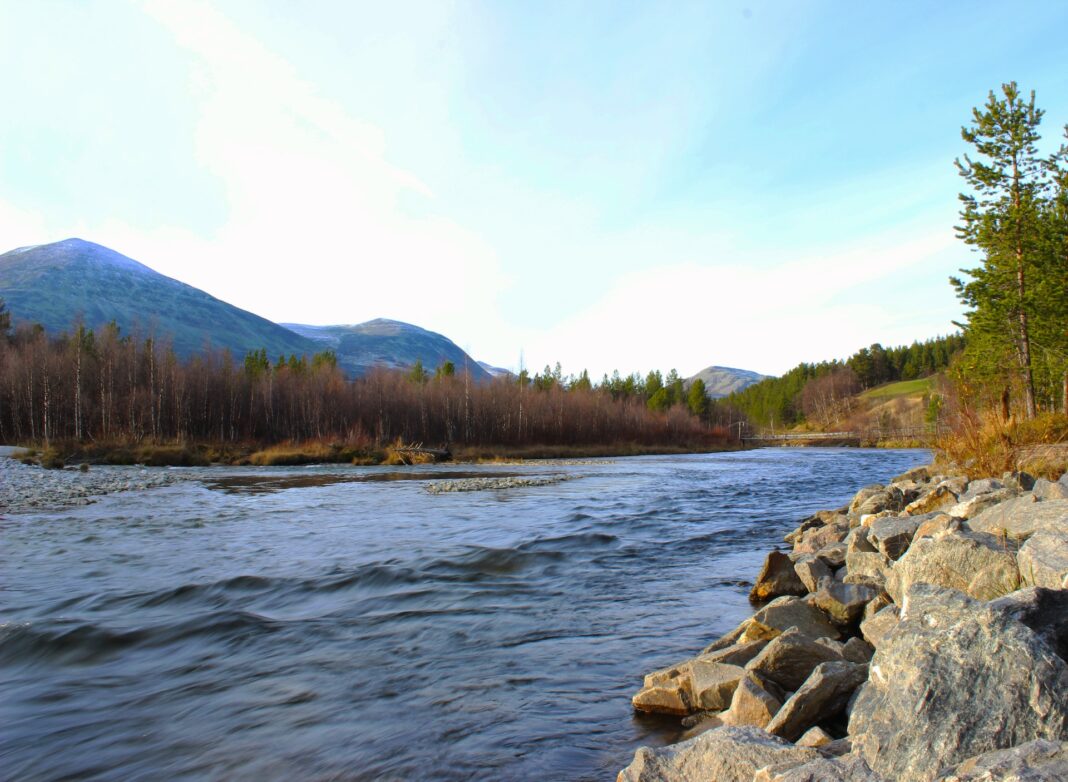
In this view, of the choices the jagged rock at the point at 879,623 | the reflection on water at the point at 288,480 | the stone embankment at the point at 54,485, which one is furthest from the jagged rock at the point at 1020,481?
the reflection on water at the point at 288,480

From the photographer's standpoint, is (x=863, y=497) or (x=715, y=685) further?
(x=863, y=497)

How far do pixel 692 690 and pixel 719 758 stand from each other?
166 centimetres

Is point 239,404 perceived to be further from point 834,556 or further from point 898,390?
point 898,390

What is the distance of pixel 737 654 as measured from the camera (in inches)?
203

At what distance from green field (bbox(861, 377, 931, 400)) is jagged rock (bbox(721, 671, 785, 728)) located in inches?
6000

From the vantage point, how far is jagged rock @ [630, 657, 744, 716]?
4785 millimetres

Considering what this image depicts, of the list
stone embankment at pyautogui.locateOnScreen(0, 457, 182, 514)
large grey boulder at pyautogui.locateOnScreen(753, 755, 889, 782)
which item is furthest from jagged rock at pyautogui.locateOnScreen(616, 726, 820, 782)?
stone embankment at pyautogui.locateOnScreen(0, 457, 182, 514)

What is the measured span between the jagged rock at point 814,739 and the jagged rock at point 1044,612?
1080 millimetres

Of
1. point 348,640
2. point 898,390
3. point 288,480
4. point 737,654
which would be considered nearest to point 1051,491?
point 737,654

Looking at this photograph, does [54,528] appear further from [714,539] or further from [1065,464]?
[1065,464]

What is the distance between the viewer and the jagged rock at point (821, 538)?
32.9 ft

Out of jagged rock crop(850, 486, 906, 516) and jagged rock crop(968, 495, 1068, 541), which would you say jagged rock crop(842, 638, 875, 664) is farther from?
jagged rock crop(850, 486, 906, 516)

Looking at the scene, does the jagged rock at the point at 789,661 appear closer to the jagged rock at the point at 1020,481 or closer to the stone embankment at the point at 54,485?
the jagged rock at the point at 1020,481

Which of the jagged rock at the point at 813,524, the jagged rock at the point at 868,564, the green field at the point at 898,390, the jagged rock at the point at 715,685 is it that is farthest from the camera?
the green field at the point at 898,390
